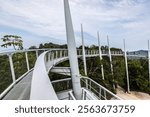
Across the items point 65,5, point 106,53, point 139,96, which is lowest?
point 139,96

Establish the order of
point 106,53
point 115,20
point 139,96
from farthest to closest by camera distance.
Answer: point 106,53
point 139,96
point 115,20

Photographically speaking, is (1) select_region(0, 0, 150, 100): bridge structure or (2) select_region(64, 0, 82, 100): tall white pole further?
(2) select_region(64, 0, 82, 100): tall white pole

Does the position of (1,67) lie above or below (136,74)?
above

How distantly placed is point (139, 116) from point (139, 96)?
19.2m

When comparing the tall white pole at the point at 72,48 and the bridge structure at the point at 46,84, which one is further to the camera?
the tall white pole at the point at 72,48

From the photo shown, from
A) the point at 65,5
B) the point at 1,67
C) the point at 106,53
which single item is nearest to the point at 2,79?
the point at 1,67

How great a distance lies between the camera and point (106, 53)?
995 inches

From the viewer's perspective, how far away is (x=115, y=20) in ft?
41.8


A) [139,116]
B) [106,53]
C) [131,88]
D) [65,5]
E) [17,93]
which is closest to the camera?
[139,116]

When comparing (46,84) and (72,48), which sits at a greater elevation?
(72,48)

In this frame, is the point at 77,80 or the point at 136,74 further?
the point at 136,74

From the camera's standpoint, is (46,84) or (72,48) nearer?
(46,84)

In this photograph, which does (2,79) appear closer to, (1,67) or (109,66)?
(1,67)

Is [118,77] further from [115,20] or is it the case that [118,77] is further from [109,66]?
[115,20]
